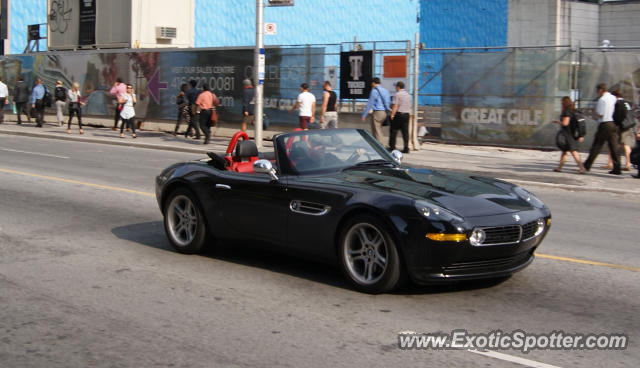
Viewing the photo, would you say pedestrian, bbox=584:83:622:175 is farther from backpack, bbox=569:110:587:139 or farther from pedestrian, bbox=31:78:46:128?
pedestrian, bbox=31:78:46:128

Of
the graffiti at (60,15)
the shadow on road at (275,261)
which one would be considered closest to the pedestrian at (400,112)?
the shadow on road at (275,261)

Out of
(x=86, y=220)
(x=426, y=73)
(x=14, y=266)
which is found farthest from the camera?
(x=426, y=73)

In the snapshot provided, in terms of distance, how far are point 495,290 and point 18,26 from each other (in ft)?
166

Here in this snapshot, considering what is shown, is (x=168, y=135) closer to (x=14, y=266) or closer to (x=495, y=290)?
(x=14, y=266)

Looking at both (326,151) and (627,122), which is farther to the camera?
(627,122)

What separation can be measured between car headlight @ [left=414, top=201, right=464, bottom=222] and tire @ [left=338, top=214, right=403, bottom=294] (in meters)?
0.35

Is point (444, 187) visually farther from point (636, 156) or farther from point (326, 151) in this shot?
point (636, 156)

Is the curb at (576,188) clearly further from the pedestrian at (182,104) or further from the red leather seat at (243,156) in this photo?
the pedestrian at (182,104)

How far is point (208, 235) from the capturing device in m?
7.71

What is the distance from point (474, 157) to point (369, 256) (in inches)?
559

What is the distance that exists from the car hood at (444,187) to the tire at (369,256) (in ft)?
1.12

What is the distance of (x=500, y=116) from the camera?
71.6ft

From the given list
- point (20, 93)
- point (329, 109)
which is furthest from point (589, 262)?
point (20, 93)

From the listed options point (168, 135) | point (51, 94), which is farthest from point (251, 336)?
point (51, 94)
